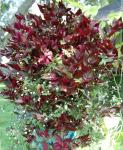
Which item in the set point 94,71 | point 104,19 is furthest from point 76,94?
point 104,19

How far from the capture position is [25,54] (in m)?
3.97

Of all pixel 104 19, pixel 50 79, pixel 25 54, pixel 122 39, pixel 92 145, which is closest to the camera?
pixel 50 79

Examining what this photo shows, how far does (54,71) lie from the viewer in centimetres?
378

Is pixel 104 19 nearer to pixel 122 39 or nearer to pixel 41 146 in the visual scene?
pixel 122 39

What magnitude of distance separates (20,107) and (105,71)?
1011 mm

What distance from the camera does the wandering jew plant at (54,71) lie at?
3.84 meters

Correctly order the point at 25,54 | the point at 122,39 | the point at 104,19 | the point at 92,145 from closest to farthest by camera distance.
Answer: the point at 25,54
the point at 92,145
the point at 122,39
the point at 104,19

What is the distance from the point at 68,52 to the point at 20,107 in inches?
33.5

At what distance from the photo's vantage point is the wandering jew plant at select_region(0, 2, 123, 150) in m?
3.84

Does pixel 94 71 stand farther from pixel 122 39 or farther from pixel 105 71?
pixel 122 39

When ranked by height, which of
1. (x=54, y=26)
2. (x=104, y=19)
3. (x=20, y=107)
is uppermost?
(x=104, y=19)

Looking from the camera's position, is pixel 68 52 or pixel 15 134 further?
pixel 15 134

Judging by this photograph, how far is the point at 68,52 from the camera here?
3951 millimetres

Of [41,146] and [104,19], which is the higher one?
[104,19]
